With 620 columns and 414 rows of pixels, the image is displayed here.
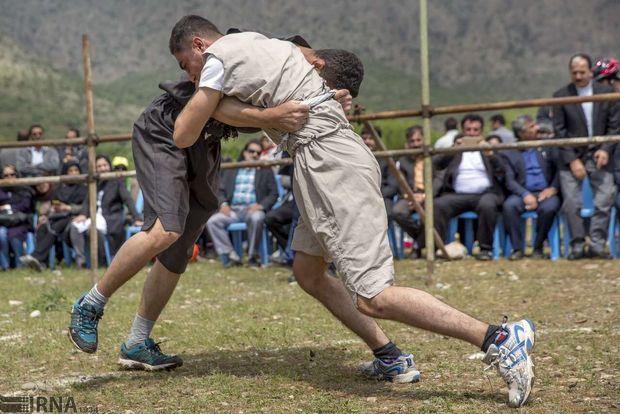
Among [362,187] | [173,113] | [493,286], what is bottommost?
[493,286]

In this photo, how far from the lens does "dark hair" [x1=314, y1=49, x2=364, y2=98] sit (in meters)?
4.89

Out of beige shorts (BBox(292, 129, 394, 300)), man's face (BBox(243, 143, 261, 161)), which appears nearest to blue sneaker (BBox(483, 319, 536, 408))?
beige shorts (BBox(292, 129, 394, 300))

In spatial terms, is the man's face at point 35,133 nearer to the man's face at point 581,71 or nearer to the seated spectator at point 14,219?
the seated spectator at point 14,219

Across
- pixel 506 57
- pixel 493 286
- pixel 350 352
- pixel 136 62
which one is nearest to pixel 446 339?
pixel 350 352

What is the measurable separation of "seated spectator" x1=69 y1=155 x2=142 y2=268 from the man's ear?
7.91m

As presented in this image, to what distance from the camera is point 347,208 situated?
4465mm

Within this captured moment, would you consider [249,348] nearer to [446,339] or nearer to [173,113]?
[446,339]

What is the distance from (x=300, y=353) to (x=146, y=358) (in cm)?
91

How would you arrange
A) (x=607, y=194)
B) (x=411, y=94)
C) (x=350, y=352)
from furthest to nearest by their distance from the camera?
(x=411, y=94)
(x=607, y=194)
(x=350, y=352)

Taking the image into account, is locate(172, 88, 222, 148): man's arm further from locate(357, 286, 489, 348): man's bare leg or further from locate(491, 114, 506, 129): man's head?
locate(491, 114, 506, 129): man's head

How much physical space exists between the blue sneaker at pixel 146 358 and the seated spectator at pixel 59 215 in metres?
7.12

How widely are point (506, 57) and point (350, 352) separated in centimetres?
2496

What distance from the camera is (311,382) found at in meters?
5.04

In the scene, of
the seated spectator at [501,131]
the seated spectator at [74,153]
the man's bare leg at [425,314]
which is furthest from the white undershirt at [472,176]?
the man's bare leg at [425,314]
